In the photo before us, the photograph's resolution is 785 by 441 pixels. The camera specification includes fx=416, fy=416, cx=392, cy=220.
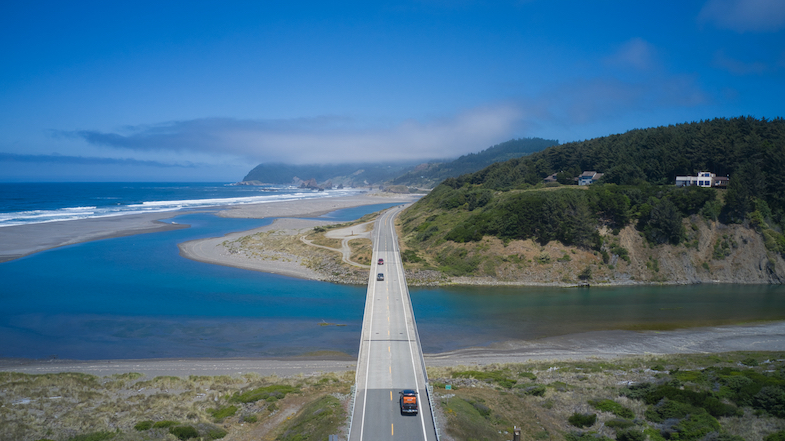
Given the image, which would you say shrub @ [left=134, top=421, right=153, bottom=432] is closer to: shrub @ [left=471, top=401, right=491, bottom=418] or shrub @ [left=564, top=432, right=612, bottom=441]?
shrub @ [left=471, top=401, right=491, bottom=418]

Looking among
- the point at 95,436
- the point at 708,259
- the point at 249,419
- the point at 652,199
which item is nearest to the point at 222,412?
the point at 249,419

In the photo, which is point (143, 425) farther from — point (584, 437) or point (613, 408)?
point (613, 408)

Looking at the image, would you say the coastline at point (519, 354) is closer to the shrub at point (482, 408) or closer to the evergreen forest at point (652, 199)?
the shrub at point (482, 408)

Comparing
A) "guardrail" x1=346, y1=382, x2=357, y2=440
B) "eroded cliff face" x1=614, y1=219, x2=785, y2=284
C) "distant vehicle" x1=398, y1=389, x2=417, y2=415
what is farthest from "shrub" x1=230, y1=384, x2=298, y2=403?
"eroded cliff face" x1=614, y1=219, x2=785, y2=284

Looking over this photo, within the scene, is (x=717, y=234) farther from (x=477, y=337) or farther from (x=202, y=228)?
(x=202, y=228)

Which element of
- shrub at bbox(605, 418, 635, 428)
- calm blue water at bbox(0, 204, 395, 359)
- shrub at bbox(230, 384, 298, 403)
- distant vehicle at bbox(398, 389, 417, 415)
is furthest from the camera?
calm blue water at bbox(0, 204, 395, 359)

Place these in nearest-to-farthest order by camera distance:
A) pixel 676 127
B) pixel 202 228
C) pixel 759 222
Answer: pixel 759 222, pixel 202 228, pixel 676 127

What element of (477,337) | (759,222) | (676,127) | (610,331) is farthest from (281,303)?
(676,127)
